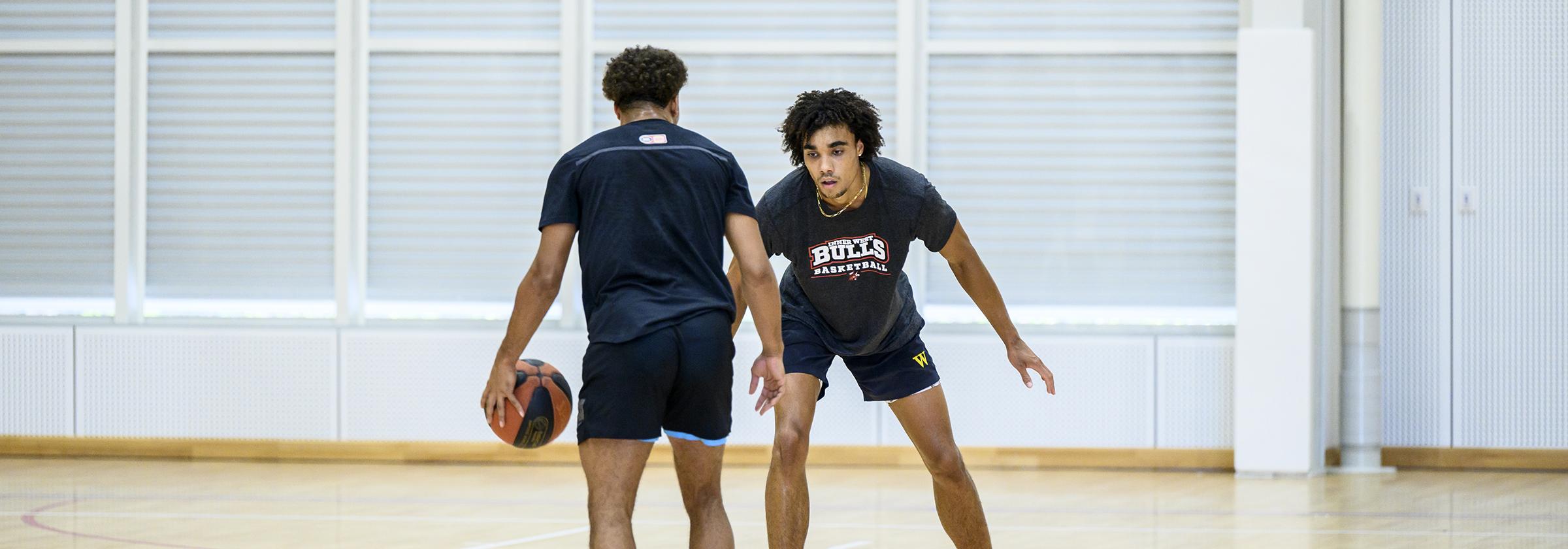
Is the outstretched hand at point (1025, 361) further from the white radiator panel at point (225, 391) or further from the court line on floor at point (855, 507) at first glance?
the white radiator panel at point (225, 391)

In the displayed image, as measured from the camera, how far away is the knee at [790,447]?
164 inches

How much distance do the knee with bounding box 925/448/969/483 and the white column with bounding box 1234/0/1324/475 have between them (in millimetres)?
4206

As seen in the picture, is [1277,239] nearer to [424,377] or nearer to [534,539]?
Result: [534,539]

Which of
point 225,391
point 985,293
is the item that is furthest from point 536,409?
point 225,391

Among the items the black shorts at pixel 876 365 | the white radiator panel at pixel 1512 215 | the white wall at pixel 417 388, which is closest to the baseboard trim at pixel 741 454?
the white wall at pixel 417 388

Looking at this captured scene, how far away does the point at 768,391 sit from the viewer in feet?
11.8

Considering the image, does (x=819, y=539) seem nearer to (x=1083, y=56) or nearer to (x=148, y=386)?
(x=1083, y=56)

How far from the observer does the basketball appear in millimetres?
3600

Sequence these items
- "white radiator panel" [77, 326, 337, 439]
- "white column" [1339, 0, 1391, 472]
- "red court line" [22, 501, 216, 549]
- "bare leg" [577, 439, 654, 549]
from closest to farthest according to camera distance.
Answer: "bare leg" [577, 439, 654, 549] → "red court line" [22, 501, 216, 549] → "white column" [1339, 0, 1391, 472] → "white radiator panel" [77, 326, 337, 439]

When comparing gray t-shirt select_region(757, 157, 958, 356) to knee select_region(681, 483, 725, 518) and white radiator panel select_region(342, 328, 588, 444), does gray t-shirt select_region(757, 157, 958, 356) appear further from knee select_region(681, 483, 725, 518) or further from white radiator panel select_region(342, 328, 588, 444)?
white radiator panel select_region(342, 328, 588, 444)

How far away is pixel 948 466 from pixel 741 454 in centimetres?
439

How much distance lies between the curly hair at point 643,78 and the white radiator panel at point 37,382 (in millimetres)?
6479

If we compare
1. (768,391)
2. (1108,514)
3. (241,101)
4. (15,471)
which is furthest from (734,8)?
(768,391)

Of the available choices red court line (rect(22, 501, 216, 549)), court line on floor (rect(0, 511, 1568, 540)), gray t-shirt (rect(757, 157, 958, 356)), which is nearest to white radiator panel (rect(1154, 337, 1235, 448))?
court line on floor (rect(0, 511, 1568, 540))
